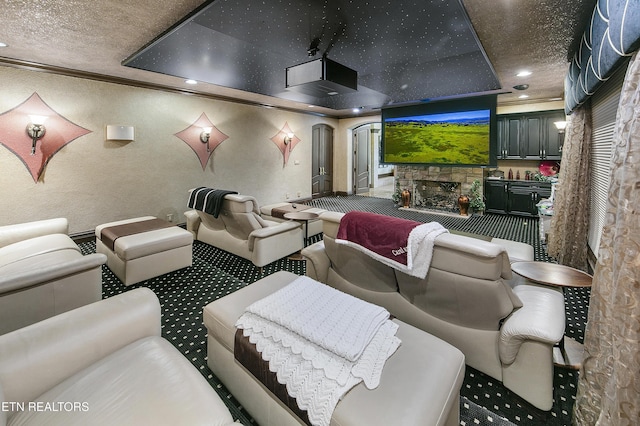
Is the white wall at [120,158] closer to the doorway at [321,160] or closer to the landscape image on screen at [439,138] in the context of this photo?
the doorway at [321,160]

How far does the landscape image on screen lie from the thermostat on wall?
5757 millimetres

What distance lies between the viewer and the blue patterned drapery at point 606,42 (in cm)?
136

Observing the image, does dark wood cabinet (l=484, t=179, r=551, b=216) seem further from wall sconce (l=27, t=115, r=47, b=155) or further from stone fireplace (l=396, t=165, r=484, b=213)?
wall sconce (l=27, t=115, r=47, b=155)

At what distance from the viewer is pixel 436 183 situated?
24.8 ft

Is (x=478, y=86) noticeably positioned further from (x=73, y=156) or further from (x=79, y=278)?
(x=73, y=156)

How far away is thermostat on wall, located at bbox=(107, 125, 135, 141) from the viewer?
4574mm

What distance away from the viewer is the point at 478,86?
16.6 ft

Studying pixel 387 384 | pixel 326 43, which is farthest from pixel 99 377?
pixel 326 43

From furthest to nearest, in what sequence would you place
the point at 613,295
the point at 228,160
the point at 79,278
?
the point at 228,160 < the point at 79,278 < the point at 613,295

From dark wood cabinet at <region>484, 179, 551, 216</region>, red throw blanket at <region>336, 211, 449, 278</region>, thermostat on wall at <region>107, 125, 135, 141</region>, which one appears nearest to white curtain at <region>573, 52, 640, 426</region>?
red throw blanket at <region>336, 211, 449, 278</region>

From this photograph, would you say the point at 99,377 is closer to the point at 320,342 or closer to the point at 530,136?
the point at 320,342

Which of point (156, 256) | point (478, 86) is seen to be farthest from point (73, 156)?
point (478, 86)

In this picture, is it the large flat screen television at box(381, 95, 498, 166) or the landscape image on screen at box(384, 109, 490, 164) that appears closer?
the large flat screen television at box(381, 95, 498, 166)

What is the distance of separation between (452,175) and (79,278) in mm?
7257
